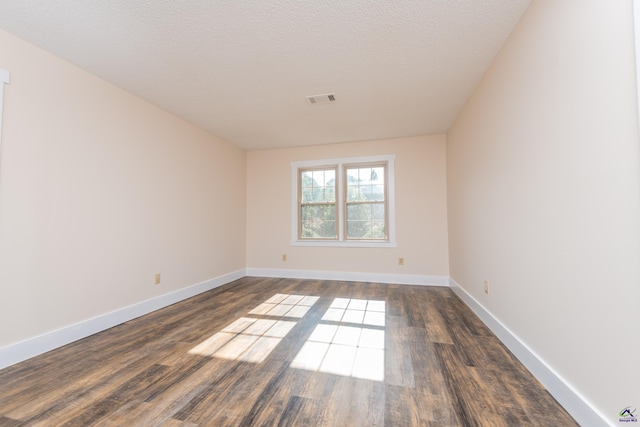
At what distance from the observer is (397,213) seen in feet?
14.7

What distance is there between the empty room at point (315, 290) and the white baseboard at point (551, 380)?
1 centimetres

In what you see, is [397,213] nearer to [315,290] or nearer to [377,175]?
[377,175]

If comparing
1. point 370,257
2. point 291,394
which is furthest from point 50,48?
point 370,257

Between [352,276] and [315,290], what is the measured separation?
89cm

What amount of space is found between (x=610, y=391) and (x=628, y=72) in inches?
51.5

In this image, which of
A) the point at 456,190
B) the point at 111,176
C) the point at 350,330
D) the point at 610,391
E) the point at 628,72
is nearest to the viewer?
the point at 628,72

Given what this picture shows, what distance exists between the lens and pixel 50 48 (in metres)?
2.12

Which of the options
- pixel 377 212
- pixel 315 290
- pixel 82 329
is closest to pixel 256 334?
pixel 82 329

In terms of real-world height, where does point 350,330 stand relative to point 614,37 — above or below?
below

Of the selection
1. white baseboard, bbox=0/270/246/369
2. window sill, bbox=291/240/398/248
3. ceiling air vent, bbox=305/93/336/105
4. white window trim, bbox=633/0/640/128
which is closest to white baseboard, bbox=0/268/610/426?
white baseboard, bbox=0/270/246/369

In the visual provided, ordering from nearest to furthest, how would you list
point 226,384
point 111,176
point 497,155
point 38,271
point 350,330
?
1. point 226,384
2. point 38,271
3. point 497,155
4. point 350,330
5. point 111,176

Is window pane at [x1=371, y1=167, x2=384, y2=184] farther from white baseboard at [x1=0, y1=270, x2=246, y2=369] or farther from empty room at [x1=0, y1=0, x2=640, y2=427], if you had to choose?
white baseboard at [x1=0, y1=270, x2=246, y2=369]

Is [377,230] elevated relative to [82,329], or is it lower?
elevated

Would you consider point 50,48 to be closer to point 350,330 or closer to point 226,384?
point 226,384
